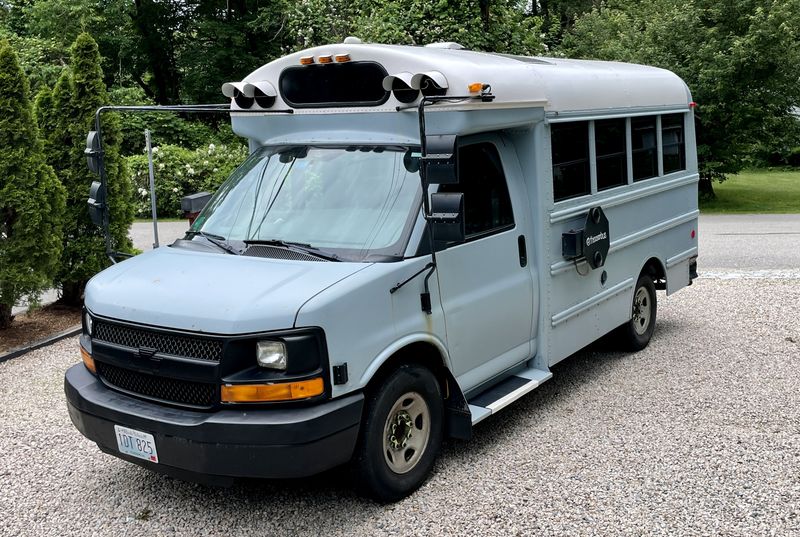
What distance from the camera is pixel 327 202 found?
5.11 meters

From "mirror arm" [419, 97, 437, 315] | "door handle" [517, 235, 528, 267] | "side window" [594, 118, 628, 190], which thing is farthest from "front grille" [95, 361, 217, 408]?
"side window" [594, 118, 628, 190]

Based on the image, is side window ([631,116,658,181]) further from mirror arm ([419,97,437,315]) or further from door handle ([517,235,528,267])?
mirror arm ([419,97,437,315])

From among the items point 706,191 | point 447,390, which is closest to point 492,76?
point 447,390

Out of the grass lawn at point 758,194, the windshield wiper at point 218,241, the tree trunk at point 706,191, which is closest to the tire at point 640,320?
the windshield wiper at point 218,241

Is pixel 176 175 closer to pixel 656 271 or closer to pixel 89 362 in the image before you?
pixel 656 271

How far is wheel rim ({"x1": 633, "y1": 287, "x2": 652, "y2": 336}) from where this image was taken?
784 cm

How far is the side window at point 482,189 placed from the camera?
A: 17.6 feet

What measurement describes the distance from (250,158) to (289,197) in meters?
0.70

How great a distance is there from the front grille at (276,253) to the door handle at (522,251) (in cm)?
171

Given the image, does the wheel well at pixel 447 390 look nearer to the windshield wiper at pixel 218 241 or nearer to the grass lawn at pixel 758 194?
the windshield wiper at pixel 218 241

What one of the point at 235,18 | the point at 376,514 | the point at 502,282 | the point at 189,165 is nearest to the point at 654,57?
the point at 189,165

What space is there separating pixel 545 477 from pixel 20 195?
5.95 metres

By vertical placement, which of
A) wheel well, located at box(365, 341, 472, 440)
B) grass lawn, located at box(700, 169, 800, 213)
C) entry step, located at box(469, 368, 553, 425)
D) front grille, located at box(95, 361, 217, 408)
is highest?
front grille, located at box(95, 361, 217, 408)

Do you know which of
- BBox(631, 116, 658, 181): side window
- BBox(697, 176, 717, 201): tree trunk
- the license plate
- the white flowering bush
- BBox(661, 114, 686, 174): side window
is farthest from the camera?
BBox(697, 176, 717, 201): tree trunk
